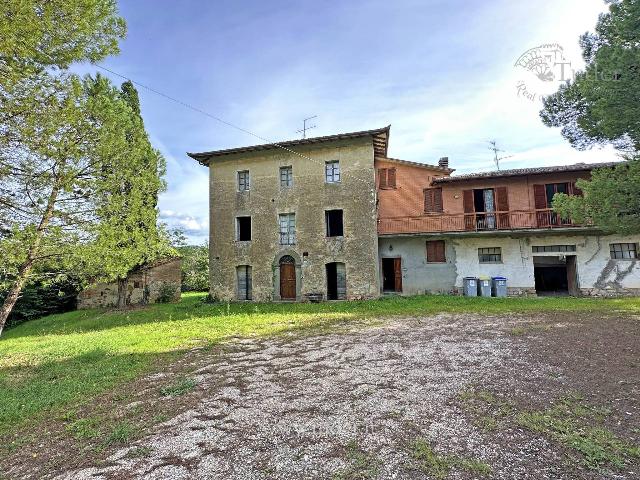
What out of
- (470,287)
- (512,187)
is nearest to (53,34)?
(470,287)

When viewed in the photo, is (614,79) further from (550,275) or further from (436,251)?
(550,275)

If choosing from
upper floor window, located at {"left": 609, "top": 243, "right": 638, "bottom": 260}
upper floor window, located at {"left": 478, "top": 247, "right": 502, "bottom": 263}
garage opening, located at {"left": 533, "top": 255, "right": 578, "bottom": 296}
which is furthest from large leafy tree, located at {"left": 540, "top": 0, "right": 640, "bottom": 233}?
garage opening, located at {"left": 533, "top": 255, "right": 578, "bottom": 296}

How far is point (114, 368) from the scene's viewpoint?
249 inches

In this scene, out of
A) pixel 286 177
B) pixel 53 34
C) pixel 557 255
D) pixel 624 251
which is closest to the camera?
pixel 53 34

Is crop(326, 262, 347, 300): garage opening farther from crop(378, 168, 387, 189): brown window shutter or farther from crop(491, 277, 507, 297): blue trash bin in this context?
crop(491, 277, 507, 297): blue trash bin

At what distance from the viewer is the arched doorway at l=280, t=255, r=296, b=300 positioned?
1712cm

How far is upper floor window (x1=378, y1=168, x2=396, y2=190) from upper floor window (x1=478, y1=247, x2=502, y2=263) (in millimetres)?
5782

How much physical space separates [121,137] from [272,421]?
9079 millimetres

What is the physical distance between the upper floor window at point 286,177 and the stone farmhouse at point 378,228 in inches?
2.2

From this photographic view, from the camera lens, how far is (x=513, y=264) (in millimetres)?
16297

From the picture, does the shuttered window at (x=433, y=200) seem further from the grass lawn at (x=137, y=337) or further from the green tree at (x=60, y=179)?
the green tree at (x=60, y=179)

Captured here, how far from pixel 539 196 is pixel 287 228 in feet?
42.2

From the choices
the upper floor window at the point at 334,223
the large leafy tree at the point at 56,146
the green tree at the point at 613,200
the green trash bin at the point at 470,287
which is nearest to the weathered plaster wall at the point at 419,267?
the green trash bin at the point at 470,287

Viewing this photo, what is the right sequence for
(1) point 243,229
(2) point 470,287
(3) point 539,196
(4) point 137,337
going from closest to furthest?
(4) point 137,337 → (2) point 470,287 → (3) point 539,196 → (1) point 243,229
